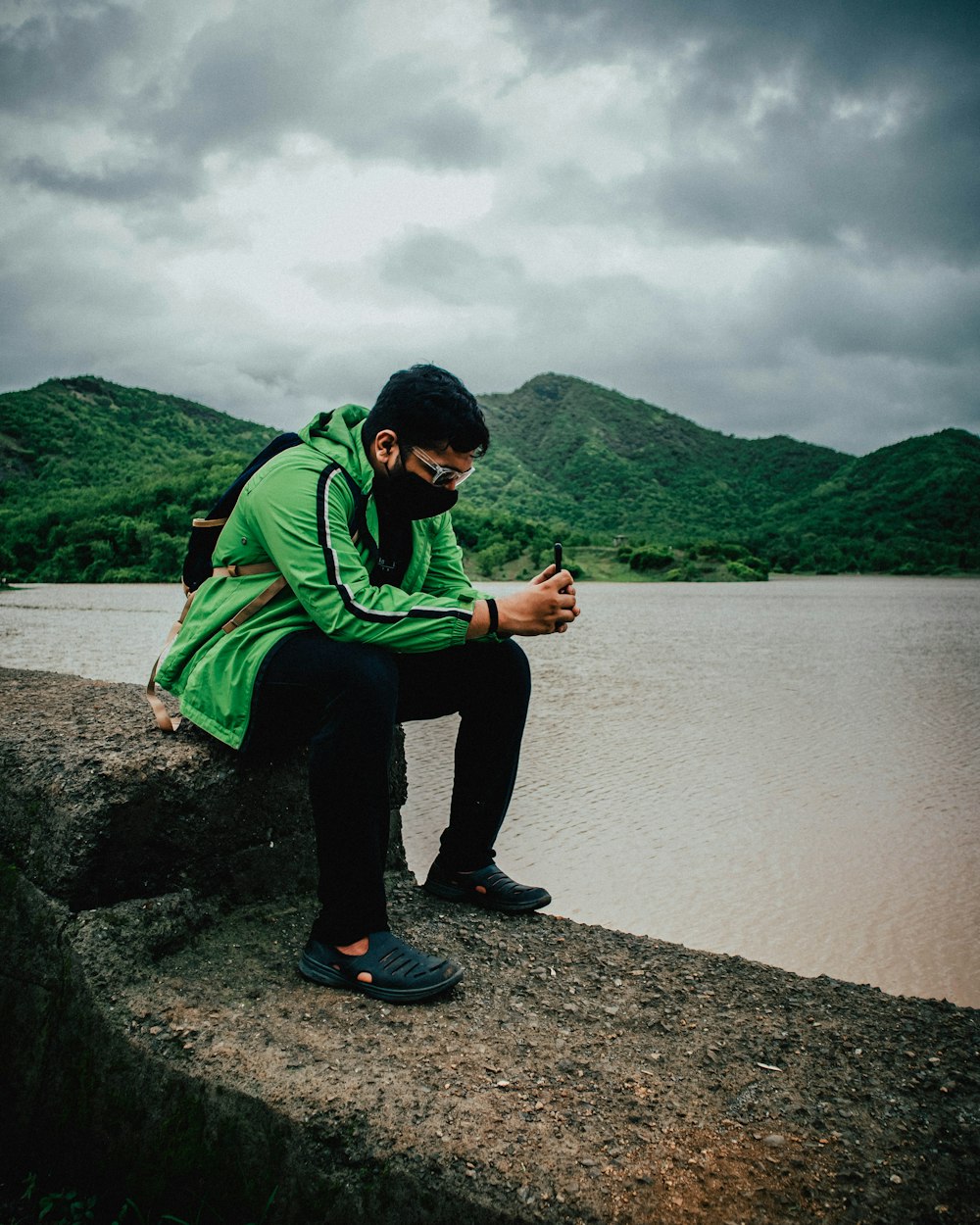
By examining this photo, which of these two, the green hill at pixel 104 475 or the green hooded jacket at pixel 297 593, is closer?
the green hooded jacket at pixel 297 593

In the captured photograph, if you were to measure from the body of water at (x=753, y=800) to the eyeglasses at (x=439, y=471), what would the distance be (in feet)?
9.60

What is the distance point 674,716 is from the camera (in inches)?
381

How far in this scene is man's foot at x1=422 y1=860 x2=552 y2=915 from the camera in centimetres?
281

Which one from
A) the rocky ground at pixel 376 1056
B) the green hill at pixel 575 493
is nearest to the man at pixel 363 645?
the rocky ground at pixel 376 1056

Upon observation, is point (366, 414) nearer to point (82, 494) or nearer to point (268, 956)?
point (268, 956)

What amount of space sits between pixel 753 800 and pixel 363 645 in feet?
17.4

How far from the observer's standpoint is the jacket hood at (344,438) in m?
2.48

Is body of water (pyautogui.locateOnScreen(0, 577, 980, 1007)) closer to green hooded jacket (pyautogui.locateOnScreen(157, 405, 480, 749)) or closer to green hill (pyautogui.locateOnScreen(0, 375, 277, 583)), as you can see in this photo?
green hooded jacket (pyautogui.locateOnScreen(157, 405, 480, 749))

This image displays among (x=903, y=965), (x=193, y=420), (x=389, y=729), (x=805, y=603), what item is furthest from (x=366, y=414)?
(x=193, y=420)

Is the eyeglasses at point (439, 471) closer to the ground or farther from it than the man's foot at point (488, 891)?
farther from it

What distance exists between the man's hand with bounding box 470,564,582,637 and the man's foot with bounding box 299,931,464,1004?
88 centimetres

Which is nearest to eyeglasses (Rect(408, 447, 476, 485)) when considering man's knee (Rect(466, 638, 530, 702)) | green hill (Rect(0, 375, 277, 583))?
man's knee (Rect(466, 638, 530, 702))

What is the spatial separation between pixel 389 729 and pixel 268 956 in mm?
749

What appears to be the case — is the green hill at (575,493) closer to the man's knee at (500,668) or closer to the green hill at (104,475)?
the green hill at (104,475)
